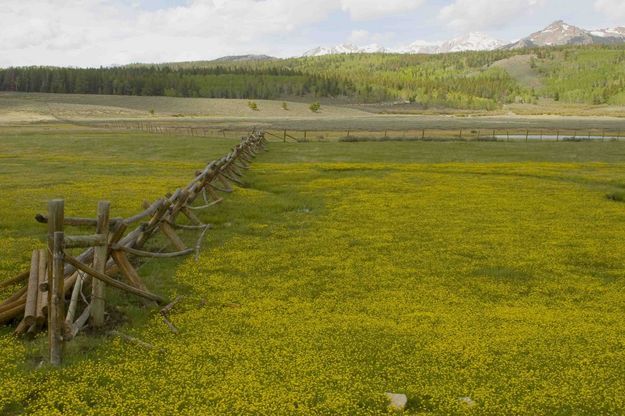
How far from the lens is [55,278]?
796 centimetres

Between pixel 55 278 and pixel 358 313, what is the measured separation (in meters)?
5.45

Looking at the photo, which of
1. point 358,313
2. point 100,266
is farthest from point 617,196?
point 100,266

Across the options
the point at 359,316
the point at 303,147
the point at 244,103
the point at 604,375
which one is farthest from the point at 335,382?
the point at 244,103

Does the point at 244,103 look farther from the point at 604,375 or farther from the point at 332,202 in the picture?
the point at 604,375

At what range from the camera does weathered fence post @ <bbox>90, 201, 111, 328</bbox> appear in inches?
351

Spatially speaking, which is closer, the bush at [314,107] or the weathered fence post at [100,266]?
the weathered fence post at [100,266]

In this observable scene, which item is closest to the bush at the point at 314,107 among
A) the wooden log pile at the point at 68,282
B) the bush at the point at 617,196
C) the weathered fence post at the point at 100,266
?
the bush at the point at 617,196

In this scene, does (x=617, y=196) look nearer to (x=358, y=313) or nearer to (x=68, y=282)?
Result: (x=358, y=313)

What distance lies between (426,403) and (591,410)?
223 centimetres

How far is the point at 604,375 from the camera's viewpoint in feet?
27.0

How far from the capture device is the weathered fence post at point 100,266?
351 inches

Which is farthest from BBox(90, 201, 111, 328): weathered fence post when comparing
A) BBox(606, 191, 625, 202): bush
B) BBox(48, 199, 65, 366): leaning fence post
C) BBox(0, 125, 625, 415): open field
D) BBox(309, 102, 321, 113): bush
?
BBox(309, 102, 321, 113): bush

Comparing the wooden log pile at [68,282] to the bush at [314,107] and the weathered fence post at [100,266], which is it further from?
the bush at [314,107]

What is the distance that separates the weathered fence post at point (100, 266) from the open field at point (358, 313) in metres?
0.49
